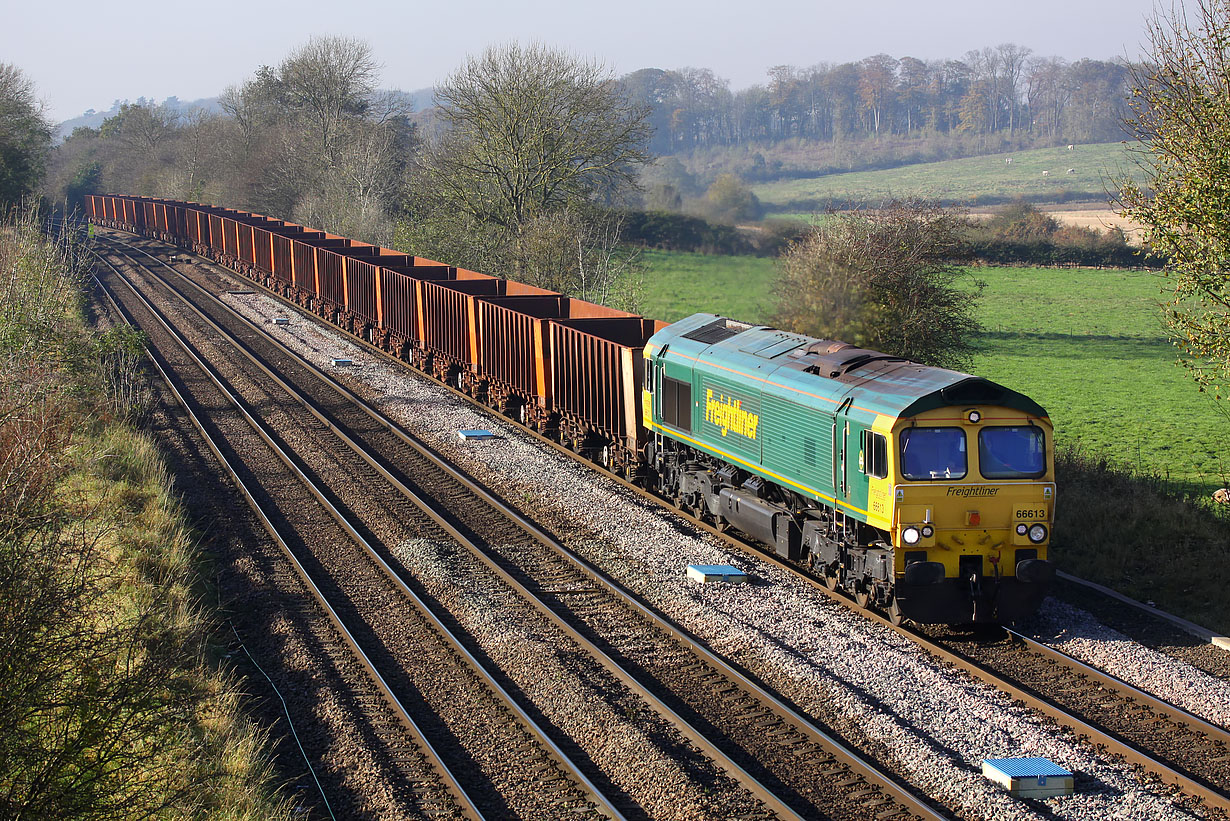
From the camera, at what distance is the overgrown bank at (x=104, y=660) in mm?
6191

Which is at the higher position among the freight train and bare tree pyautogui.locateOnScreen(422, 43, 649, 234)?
bare tree pyautogui.locateOnScreen(422, 43, 649, 234)

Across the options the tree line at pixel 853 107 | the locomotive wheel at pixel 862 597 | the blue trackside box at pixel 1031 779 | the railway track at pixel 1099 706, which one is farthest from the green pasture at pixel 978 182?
the blue trackside box at pixel 1031 779

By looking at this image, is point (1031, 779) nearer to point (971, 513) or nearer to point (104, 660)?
point (971, 513)

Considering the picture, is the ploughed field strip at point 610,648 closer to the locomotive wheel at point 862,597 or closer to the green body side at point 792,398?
the locomotive wheel at point 862,597

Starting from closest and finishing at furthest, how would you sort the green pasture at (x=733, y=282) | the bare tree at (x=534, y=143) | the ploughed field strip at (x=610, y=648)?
the ploughed field strip at (x=610, y=648), the green pasture at (x=733, y=282), the bare tree at (x=534, y=143)

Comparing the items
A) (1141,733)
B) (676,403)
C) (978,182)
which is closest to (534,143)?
(978,182)

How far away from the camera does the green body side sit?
11.5 m

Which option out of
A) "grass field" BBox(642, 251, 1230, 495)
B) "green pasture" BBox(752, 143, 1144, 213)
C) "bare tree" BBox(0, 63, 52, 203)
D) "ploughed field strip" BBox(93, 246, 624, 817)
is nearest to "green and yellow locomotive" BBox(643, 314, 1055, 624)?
"ploughed field strip" BBox(93, 246, 624, 817)

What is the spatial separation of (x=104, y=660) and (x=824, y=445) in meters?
8.33

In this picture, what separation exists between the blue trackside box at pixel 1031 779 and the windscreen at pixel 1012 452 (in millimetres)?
3600

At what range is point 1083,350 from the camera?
4028 cm

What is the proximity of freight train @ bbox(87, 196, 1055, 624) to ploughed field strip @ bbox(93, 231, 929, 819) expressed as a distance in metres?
2.48

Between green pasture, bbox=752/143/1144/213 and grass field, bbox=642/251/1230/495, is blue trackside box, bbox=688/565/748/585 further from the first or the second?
green pasture, bbox=752/143/1144/213

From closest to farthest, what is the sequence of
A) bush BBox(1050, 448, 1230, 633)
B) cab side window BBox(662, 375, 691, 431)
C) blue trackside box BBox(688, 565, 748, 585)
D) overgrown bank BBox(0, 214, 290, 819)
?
overgrown bank BBox(0, 214, 290, 819), bush BBox(1050, 448, 1230, 633), blue trackside box BBox(688, 565, 748, 585), cab side window BBox(662, 375, 691, 431)
